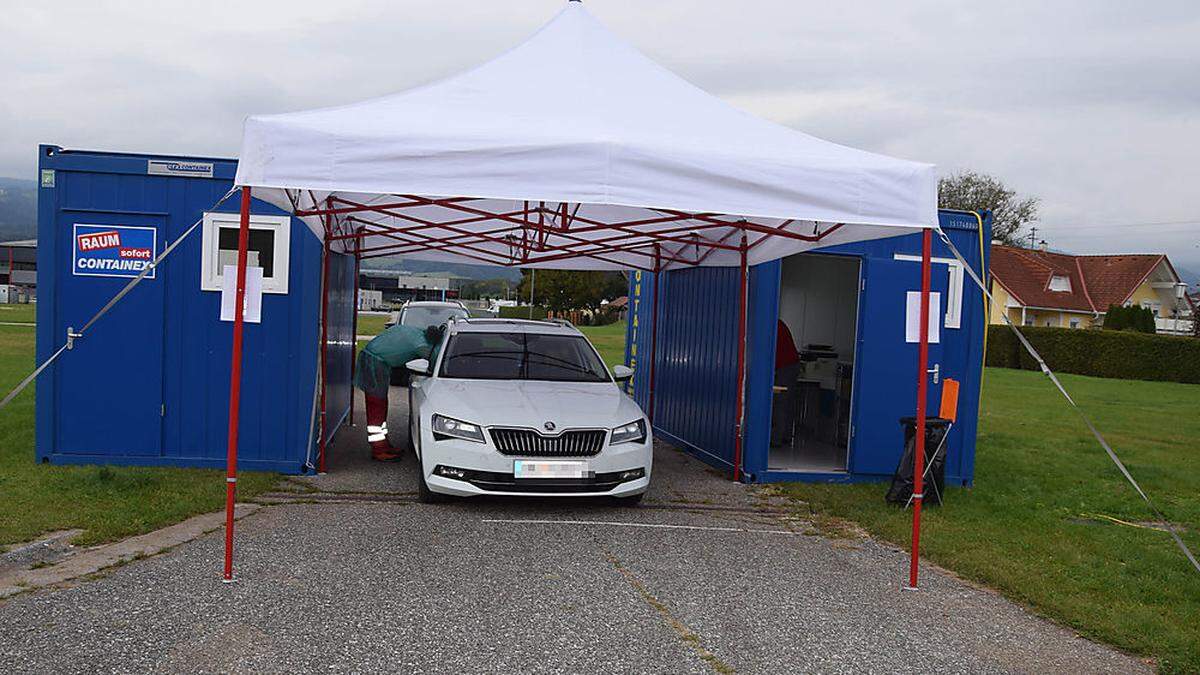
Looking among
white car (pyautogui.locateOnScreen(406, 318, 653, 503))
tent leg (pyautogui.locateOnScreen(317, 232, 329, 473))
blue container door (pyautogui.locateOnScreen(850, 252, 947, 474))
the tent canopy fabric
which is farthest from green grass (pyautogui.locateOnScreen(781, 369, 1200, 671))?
tent leg (pyautogui.locateOnScreen(317, 232, 329, 473))

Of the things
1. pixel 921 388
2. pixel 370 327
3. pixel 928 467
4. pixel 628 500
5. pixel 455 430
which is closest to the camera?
pixel 921 388

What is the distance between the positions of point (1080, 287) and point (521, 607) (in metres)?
65.4

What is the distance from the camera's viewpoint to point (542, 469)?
777 centimetres

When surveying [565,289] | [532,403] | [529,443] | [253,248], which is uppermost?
[565,289]

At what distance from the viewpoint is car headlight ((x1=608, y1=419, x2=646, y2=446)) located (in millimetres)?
8047

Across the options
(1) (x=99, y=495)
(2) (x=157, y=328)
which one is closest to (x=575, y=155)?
(1) (x=99, y=495)

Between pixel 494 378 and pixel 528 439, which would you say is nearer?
pixel 528 439

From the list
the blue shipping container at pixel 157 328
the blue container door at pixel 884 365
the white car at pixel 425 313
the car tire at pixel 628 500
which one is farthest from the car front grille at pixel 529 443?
the white car at pixel 425 313

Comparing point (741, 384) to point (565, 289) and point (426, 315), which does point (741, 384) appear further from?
point (565, 289)

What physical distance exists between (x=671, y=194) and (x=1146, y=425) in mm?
17486

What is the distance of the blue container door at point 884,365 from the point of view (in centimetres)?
1023

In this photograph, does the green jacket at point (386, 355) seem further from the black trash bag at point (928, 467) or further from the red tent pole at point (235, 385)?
the black trash bag at point (928, 467)

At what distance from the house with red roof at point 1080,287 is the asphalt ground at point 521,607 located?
5494cm

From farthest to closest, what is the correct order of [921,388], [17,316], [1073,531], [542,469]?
1. [17,316]
2. [1073,531]
3. [542,469]
4. [921,388]
